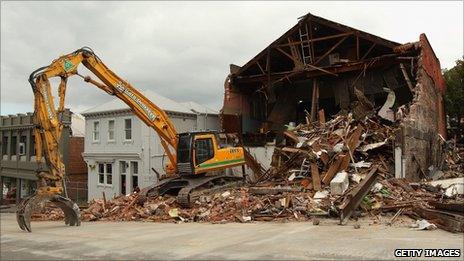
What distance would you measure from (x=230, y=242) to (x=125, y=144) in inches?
867

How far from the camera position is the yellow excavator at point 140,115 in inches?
508

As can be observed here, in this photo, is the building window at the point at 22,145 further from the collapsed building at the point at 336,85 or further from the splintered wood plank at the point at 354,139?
the splintered wood plank at the point at 354,139

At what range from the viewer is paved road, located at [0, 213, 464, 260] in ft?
27.2

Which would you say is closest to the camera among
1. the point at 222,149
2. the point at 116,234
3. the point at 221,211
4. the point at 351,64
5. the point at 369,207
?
the point at 116,234

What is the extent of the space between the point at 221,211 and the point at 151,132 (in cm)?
1546

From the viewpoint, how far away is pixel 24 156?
4053 centimetres

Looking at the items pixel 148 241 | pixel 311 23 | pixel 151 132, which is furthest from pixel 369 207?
pixel 151 132

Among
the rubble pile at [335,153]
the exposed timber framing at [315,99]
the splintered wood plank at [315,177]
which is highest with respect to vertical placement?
the exposed timber framing at [315,99]

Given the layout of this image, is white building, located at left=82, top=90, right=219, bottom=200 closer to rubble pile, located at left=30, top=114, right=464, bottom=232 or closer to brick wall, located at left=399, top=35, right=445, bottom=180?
rubble pile, located at left=30, top=114, right=464, bottom=232

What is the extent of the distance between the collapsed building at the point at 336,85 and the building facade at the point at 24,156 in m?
16.6

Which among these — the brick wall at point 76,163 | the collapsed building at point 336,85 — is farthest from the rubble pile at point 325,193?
the brick wall at point 76,163

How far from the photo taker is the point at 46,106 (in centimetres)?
1327

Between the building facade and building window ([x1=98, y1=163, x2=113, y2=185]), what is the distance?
4.13m

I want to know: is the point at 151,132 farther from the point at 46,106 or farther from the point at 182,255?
the point at 182,255
